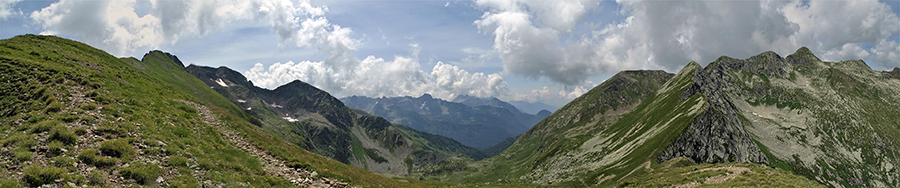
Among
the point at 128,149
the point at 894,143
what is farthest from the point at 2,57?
the point at 894,143

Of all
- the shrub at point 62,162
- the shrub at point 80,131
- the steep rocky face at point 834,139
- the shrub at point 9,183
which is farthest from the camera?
the steep rocky face at point 834,139

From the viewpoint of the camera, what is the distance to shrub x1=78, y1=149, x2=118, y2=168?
58.6ft

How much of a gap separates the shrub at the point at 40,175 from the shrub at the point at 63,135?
603cm

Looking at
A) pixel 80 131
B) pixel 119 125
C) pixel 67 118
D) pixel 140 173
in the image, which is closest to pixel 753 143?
pixel 140 173

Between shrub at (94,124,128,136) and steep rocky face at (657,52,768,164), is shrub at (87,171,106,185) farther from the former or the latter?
steep rocky face at (657,52,768,164)

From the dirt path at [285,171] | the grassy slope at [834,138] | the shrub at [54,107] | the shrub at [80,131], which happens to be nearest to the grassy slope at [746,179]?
the dirt path at [285,171]

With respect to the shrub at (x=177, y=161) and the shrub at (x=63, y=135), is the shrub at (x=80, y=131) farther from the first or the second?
the shrub at (x=177, y=161)

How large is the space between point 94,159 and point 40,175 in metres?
3.35

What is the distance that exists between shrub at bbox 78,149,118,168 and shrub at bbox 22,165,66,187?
2391mm

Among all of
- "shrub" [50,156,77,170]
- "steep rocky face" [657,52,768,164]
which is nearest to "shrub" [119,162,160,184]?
"shrub" [50,156,77,170]

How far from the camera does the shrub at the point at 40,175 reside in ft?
47.9

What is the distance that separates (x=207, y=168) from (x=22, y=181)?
8766mm

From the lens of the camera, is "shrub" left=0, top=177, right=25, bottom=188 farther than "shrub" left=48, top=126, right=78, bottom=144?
No

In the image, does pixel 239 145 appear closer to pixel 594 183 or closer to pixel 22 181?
pixel 22 181
